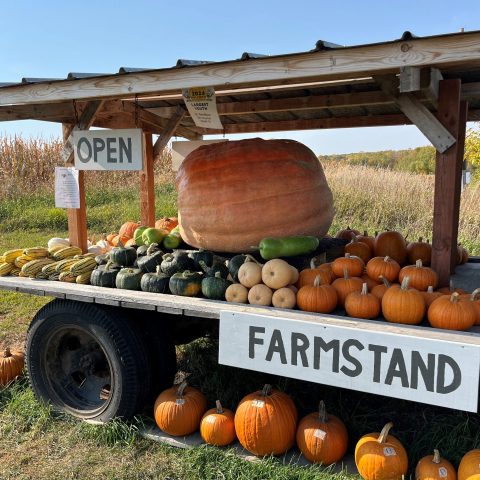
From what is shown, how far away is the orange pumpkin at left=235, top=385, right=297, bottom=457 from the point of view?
107 inches

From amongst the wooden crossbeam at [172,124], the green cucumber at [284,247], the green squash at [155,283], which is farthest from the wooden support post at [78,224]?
the green cucumber at [284,247]

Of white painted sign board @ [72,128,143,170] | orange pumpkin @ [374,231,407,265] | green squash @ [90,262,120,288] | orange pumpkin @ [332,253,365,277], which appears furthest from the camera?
orange pumpkin @ [374,231,407,265]

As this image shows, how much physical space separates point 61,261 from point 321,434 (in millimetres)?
2259

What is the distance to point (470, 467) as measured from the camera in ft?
7.66

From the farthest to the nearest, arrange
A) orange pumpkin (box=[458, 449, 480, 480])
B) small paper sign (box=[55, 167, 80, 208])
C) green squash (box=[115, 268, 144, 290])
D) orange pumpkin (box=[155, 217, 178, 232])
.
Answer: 1. orange pumpkin (box=[155, 217, 178, 232])
2. small paper sign (box=[55, 167, 80, 208])
3. green squash (box=[115, 268, 144, 290])
4. orange pumpkin (box=[458, 449, 480, 480])

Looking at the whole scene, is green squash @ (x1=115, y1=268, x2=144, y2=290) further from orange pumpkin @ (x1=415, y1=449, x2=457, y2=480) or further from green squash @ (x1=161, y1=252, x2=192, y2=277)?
orange pumpkin @ (x1=415, y1=449, x2=457, y2=480)

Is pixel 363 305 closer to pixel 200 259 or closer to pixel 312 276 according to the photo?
pixel 312 276

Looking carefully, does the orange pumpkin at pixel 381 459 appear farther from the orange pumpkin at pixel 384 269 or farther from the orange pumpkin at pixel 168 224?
the orange pumpkin at pixel 168 224

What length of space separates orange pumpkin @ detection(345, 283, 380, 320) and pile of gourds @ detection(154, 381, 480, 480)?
573mm

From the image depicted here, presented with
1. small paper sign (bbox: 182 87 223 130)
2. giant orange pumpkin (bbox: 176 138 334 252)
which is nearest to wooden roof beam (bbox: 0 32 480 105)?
small paper sign (bbox: 182 87 223 130)

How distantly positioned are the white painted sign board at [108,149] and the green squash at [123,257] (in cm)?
61

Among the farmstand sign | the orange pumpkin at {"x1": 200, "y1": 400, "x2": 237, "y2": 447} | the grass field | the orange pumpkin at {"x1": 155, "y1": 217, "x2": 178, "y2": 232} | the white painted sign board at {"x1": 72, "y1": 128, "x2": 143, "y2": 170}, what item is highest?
the white painted sign board at {"x1": 72, "y1": 128, "x2": 143, "y2": 170}

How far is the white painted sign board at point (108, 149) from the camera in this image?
3.53 metres

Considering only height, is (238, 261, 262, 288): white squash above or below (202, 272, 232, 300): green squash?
above
